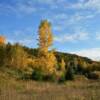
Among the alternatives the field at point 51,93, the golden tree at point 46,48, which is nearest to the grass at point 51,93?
the field at point 51,93

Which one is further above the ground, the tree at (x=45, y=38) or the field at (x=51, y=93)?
the tree at (x=45, y=38)

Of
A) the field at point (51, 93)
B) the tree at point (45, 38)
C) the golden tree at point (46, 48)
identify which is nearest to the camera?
the field at point (51, 93)

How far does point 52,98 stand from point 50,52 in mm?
38218

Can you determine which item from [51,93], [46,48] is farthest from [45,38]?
[51,93]

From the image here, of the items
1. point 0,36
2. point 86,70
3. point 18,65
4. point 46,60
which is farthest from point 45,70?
point 0,36

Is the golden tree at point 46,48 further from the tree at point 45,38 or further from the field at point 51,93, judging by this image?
the field at point 51,93

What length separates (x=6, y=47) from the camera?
48375mm

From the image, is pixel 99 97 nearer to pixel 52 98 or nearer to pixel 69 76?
pixel 52 98

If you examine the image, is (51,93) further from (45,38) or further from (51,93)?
(45,38)

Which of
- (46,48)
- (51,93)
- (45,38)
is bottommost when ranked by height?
(51,93)

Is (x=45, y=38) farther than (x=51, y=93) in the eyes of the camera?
Yes

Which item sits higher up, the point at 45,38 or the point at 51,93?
the point at 45,38

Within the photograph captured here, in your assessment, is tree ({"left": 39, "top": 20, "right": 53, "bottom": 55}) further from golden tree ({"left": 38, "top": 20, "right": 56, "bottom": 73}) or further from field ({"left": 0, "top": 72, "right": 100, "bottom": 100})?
field ({"left": 0, "top": 72, "right": 100, "bottom": 100})

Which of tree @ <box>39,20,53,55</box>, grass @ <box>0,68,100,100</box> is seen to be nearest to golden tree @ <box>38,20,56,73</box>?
tree @ <box>39,20,53,55</box>
